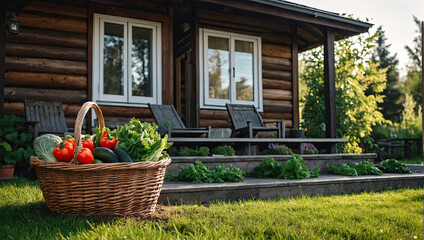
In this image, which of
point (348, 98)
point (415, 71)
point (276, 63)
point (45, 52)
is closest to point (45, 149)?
point (45, 52)

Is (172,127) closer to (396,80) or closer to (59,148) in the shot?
(59,148)

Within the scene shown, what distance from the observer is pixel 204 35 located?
7.39 m

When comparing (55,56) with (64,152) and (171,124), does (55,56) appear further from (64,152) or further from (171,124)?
(64,152)

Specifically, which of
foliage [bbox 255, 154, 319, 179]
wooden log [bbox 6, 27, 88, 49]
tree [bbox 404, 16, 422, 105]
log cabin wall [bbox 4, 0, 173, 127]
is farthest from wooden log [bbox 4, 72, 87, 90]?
tree [bbox 404, 16, 422, 105]

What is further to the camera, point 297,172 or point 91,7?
point 91,7

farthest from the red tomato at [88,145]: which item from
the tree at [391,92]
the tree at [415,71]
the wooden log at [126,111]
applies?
the tree at [415,71]

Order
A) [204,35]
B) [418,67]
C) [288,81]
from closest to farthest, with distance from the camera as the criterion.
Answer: [204,35] → [288,81] → [418,67]

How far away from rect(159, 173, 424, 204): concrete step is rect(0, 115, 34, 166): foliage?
2284 millimetres

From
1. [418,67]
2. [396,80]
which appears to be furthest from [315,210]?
[418,67]

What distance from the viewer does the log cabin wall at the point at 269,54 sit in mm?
7484

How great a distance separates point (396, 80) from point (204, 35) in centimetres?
2309

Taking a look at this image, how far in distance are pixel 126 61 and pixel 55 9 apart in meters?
1.38

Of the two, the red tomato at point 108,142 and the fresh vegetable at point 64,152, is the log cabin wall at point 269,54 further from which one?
the fresh vegetable at point 64,152

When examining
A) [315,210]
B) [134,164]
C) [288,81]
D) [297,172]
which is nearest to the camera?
[134,164]
